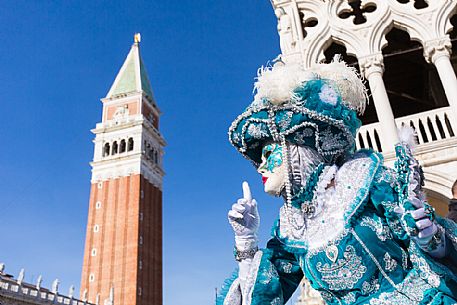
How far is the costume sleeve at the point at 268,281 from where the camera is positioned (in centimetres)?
222

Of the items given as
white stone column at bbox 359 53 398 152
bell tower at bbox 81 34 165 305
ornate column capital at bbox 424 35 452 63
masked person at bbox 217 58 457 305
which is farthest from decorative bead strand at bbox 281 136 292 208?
bell tower at bbox 81 34 165 305

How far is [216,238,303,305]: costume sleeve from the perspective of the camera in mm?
2221

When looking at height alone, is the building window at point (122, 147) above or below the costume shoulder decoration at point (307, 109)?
above

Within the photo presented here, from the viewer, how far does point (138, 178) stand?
134 feet

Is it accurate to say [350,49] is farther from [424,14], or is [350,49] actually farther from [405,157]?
[405,157]

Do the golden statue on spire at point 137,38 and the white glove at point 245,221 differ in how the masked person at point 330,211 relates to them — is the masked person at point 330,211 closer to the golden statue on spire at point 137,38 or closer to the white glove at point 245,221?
the white glove at point 245,221

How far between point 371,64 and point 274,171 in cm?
501

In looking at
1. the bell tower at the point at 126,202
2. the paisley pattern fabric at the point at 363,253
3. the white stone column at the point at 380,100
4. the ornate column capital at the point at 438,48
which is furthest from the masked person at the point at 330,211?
the bell tower at the point at 126,202

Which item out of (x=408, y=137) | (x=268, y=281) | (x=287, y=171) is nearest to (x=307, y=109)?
(x=287, y=171)

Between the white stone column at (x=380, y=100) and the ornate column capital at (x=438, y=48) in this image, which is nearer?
the white stone column at (x=380, y=100)

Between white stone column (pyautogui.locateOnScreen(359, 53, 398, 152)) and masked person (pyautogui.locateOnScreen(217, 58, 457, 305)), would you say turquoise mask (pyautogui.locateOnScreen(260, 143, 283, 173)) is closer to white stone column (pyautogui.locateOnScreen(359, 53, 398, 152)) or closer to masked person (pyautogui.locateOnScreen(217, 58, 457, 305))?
masked person (pyautogui.locateOnScreen(217, 58, 457, 305))

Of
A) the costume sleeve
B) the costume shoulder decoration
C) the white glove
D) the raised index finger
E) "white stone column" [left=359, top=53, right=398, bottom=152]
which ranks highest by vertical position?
"white stone column" [left=359, top=53, right=398, bottom=152]

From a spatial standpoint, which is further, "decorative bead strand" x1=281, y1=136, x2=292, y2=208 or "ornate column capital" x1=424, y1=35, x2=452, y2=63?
"ornate column capital" x1=424, y1=35, x2=452, y2=63

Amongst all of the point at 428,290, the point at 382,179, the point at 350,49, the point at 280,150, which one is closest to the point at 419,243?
the point at 428,290
